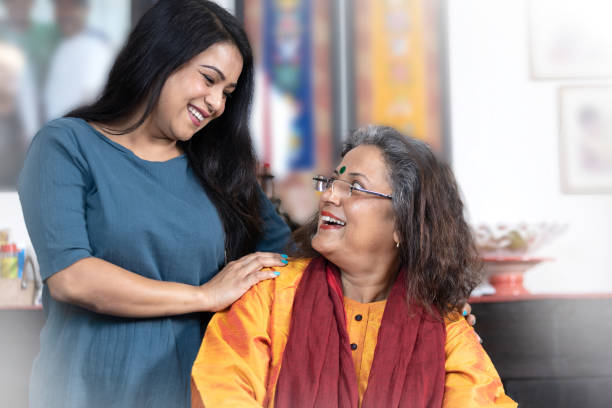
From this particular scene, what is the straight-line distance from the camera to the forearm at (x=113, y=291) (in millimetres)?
1479

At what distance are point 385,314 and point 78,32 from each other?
2165 mm

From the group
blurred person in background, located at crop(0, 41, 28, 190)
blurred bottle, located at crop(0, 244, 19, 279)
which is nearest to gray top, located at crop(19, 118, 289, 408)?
blurred bottle, located at crop(0, 244, 19, 279)

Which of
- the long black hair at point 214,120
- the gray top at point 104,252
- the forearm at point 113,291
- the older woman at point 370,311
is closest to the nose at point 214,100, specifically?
the long black hair at point 214,120

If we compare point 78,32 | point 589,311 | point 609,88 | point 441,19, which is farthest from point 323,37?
point 589,311

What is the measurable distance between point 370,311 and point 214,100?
28.3 inches

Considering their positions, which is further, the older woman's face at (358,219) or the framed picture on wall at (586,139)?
the framed picture on wall at (586,139)

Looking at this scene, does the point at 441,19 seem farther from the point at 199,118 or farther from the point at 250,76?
the point at 199,118

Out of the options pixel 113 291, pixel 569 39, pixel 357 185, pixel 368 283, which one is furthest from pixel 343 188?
pixel 569 39

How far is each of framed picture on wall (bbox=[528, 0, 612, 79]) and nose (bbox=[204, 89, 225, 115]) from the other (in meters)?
1.98

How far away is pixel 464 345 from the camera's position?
1.65m

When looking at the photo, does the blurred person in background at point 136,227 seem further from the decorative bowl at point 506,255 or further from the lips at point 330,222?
the decorative bowl at point 506,255

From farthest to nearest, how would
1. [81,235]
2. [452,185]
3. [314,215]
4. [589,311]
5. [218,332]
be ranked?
[589,311], [314,215], [452,185], [218,332], [81,235]

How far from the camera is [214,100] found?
1.66 m

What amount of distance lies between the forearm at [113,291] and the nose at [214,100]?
0.48 metres
